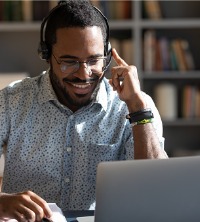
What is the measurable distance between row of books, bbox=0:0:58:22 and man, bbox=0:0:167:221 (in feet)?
7.17

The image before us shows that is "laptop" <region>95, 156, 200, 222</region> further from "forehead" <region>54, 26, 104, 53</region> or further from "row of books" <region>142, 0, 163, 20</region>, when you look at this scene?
"row of books" <region>142, 0, 163, 20</region>

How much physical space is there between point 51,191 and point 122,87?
0.41 meters

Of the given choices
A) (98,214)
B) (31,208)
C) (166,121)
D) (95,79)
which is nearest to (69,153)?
(95,79)

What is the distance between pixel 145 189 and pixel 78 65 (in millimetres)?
727

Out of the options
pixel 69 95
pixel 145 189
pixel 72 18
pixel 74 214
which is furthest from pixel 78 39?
pixel 145 189

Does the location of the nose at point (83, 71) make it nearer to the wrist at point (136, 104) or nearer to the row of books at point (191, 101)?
the wrist at point (136, 104)

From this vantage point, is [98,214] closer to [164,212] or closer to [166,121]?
[164,212]

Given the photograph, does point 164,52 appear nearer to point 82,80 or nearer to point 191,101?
point 191,101

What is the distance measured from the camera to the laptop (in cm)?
123

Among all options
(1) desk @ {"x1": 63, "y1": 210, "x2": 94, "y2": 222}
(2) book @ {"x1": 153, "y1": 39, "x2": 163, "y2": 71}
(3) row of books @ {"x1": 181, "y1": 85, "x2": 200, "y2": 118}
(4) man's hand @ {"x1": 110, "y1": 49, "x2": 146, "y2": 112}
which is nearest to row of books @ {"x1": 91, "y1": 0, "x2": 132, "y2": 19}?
(2) book @ {"x1": 153, "y1": 39, "x2": 163, "y2": 71}

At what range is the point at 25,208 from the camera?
4.66ft

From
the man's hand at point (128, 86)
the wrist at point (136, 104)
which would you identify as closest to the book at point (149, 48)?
the man's hand at point (128, 86)

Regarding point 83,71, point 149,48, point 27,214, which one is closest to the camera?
point 27,214

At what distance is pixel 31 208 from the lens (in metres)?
1.42
